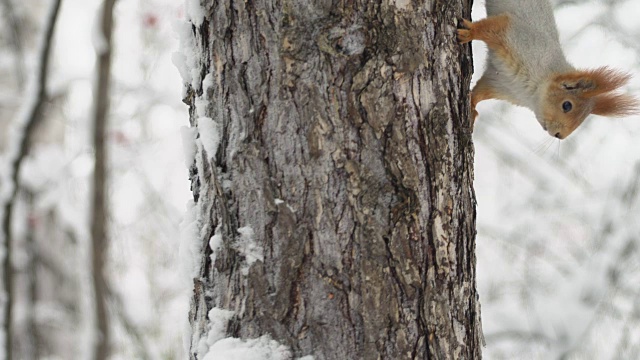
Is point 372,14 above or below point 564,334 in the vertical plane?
above

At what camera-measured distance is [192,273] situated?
4.27 feet

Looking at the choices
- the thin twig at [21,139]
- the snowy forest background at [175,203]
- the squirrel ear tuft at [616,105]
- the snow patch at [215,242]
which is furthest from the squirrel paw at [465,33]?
the snowy forest background at [175,203]

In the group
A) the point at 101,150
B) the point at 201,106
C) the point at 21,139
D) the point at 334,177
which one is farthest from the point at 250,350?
the point at 21,139

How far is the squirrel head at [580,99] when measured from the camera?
186 cm

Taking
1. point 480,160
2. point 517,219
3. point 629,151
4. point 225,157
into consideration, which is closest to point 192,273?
point 225,157

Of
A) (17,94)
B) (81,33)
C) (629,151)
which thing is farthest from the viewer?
(81,33)

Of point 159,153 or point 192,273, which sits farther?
point 159,153

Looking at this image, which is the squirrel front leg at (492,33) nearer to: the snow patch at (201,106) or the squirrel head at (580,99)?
the squirrel head at (580,99)

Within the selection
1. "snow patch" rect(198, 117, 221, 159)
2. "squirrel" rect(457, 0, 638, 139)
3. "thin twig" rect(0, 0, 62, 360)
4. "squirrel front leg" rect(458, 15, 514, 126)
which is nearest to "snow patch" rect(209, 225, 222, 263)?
"snow patch" rect(198, 117, 221, 159)

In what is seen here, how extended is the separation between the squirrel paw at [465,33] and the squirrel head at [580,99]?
0.64 metres

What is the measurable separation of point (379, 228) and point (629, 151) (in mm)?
3200

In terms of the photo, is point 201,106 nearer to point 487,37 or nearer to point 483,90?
point 487,37

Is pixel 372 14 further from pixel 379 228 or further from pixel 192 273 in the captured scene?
pixel 192 273

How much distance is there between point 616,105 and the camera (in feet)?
6.33
